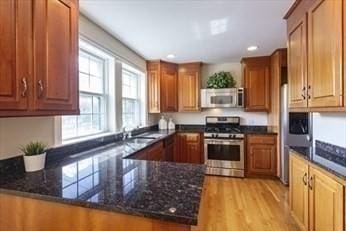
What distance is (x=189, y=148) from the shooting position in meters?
4.74

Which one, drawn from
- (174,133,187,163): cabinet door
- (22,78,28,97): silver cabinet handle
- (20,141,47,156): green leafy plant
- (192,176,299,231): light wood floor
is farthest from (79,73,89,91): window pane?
(174,133,187,163): cabinet door

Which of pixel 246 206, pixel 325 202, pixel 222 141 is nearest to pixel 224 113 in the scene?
pixel 222 141

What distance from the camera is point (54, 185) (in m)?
1.30

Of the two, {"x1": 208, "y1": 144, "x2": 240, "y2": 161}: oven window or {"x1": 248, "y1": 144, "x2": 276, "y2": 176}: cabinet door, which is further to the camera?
{"x1": 208, "y1": 144, "x2": 240, "y2": 161}: oven window

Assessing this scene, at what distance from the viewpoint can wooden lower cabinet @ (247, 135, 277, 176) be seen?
4246 mm

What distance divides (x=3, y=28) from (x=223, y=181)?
3.88 metres

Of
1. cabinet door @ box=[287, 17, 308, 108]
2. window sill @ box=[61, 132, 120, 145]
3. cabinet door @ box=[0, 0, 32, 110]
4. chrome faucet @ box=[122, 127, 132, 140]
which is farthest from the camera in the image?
chrome faucet @ box=[122, 127, 132, 140]

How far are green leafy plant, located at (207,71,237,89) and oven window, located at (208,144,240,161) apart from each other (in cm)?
127

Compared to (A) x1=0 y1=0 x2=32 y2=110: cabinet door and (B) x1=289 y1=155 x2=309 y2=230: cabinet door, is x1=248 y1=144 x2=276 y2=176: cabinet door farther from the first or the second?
(A) x1=0 y1=0 x2=32 y2=110: cabinet door

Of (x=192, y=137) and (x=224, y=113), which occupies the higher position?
(x=224, y=113)

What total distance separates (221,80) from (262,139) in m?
1.47

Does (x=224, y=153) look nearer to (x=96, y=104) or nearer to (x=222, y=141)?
(x=222, y=141)

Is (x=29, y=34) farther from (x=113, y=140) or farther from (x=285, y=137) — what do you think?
(x=285, y=137)

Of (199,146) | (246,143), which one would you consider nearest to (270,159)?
(246,143)
